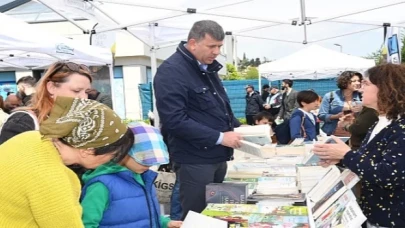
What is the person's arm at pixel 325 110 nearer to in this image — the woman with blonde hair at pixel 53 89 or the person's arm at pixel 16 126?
the woman with blonde hair at pixel 53 89

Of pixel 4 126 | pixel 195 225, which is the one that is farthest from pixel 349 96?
pixel 4 126

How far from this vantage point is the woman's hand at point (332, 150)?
2012mm

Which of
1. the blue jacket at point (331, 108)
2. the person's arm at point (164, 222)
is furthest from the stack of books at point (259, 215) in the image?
the blue jacket at point (331, 108)

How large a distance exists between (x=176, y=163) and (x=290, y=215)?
0.77 m

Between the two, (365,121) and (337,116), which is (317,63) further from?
(365,121)

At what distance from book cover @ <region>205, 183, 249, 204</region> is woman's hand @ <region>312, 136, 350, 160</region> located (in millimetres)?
402

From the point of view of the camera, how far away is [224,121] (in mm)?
2408

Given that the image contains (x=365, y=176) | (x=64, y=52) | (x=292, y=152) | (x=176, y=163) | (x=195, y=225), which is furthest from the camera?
(x=64, y=52)

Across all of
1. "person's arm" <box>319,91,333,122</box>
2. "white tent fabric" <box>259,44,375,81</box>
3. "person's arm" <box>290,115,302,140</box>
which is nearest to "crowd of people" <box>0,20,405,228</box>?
"person's arm" <box>290,115,302,140</box>

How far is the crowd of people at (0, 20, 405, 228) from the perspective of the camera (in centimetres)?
104

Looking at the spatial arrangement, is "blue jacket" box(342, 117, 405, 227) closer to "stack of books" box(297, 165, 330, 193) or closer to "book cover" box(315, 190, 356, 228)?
"book cover" box(315, 190, 356, 228)

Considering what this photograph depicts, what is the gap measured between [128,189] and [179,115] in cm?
66

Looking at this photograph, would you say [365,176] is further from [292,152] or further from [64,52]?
[64,52]

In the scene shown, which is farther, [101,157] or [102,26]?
[102,26]
